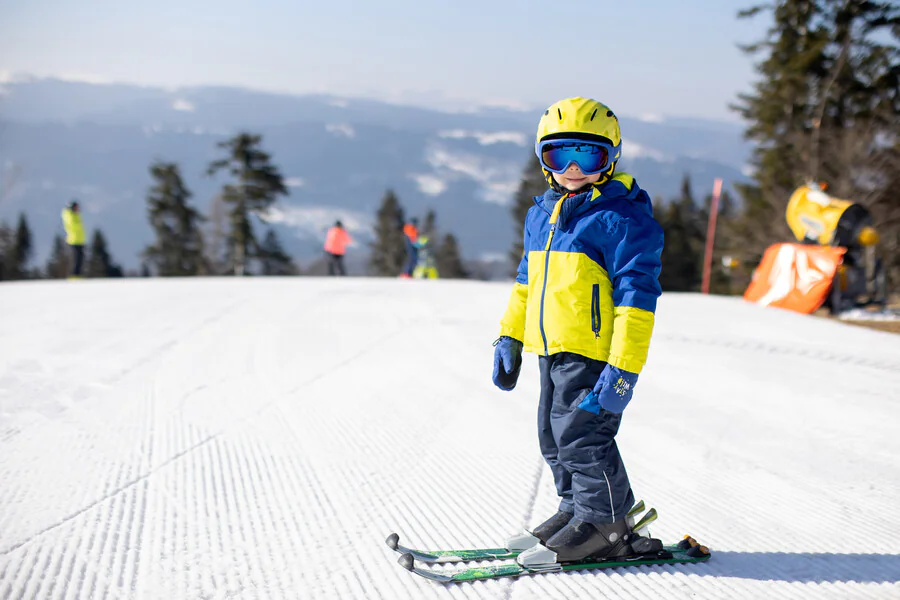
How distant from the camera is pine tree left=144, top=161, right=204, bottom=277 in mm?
38375

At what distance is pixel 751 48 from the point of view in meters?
24.2

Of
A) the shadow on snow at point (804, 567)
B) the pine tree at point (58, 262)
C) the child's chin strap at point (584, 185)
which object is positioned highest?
the child's chin strap at point (584, 185)

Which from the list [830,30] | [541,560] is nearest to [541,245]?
[541,560]

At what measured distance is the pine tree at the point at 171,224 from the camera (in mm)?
38375

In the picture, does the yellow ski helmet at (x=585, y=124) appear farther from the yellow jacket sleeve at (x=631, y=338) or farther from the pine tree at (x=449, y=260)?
the pine tree at (x=449, y=260)

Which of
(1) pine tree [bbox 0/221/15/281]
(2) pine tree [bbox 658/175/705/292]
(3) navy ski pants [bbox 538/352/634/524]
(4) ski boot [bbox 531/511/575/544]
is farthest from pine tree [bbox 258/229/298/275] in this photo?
(3) navy ski pants [bbox 538/352/634/524]

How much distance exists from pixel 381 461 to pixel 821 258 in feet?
27.2

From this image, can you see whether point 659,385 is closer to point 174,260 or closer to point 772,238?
point 772,238

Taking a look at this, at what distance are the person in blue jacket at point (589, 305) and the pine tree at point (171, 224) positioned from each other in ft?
129

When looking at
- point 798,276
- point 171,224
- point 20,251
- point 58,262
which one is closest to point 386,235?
point 171,224

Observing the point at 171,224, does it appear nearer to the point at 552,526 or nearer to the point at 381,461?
the point at 381,461

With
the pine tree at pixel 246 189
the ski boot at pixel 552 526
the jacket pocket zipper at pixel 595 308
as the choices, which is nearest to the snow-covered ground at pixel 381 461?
the ski boot at pixel 552 526

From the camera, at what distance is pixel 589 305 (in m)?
2.22

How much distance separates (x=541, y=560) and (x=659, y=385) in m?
3.16
